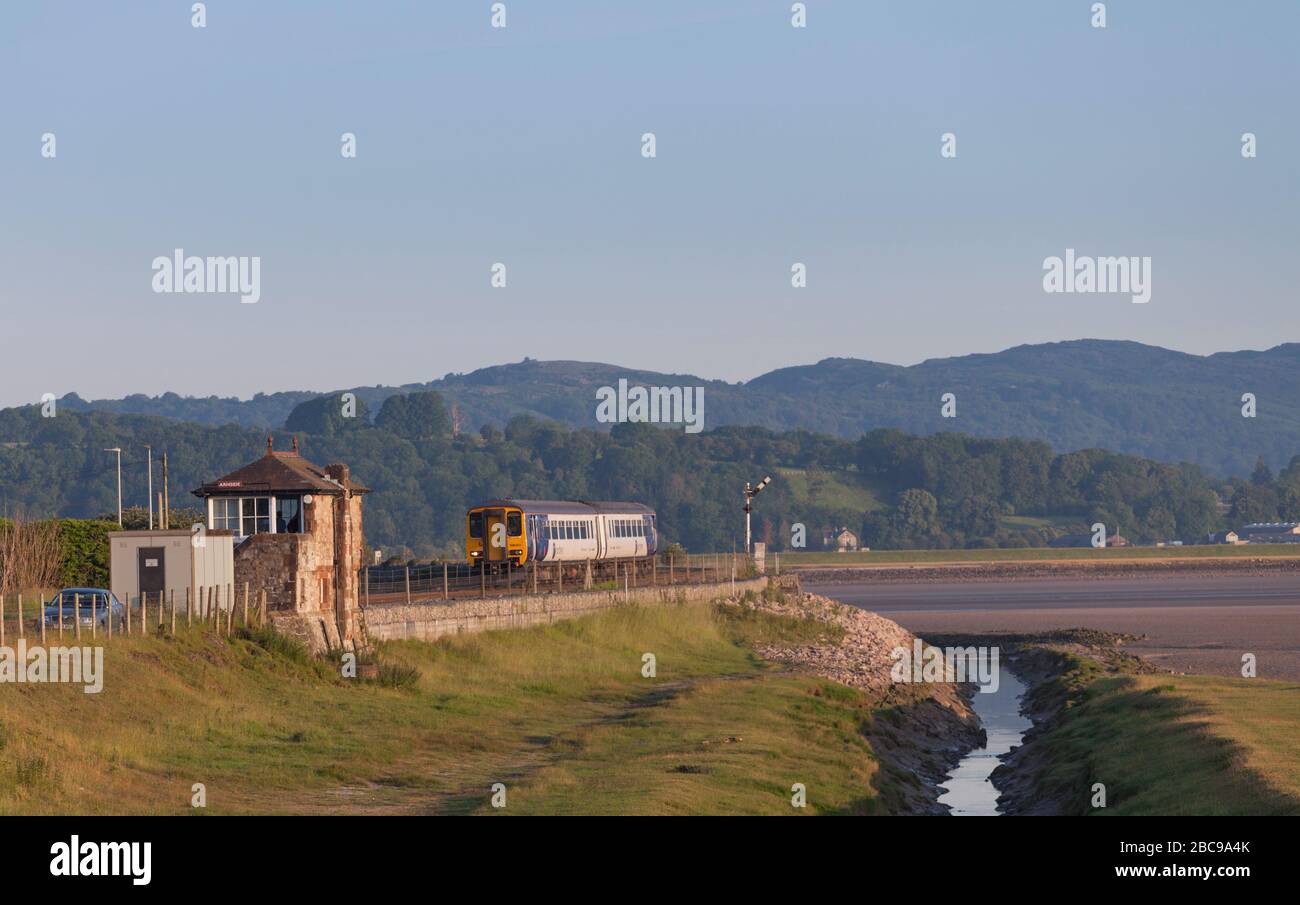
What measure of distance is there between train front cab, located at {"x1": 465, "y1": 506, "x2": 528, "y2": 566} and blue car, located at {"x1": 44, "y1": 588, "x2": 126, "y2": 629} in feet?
83.6

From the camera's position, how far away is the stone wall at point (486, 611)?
41.6m

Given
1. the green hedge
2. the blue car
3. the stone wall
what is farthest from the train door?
the blue car

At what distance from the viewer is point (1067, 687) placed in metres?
50.3

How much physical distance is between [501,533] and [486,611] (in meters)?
16.6

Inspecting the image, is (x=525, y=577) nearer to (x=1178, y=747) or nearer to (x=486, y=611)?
(x=486, y=611)

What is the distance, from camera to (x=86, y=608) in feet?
121

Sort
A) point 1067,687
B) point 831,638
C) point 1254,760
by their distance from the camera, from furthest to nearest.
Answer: point 831,638 < point 1067,687 < point 1254,760

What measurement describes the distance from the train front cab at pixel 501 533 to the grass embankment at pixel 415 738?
1832cm

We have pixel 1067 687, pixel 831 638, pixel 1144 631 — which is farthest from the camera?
pixel 1144 631

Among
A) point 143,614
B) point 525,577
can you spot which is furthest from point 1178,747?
point 525,577

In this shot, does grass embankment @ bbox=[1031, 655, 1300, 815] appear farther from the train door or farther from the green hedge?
the green hedge
